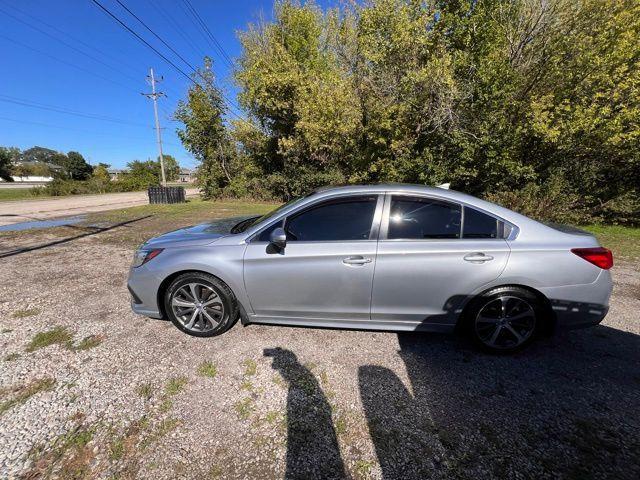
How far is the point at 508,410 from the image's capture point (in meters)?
2.26

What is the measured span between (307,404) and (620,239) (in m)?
9.92

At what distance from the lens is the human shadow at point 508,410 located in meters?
1.85

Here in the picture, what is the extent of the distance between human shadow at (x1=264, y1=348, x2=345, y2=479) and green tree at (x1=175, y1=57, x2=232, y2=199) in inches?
A: 812

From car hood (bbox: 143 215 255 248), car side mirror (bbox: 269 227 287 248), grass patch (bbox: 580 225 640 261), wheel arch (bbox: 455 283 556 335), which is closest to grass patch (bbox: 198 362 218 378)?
car hood (bbox: 143 215 255 248)

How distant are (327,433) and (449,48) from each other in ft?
46.0

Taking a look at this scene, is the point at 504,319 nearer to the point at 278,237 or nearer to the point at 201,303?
the point at 278,237

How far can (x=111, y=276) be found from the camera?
16.3ft

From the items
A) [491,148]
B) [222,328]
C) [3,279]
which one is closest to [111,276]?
[3,279]

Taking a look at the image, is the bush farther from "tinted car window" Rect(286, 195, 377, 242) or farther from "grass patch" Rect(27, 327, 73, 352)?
"grass patch" Rect(27, 327, 73, 352)

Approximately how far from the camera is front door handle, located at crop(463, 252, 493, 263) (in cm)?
265

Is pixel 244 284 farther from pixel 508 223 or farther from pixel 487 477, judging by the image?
pixel 508 223

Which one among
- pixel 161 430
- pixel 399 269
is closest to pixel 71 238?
pixel 161 430

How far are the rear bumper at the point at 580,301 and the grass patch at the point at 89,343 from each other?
4386 mm

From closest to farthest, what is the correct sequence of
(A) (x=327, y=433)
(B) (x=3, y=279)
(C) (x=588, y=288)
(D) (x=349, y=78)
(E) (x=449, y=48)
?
(A) (x=327, y=433)
(C) (x=588, y=288)
(B) (x=3, y=279)
(E) (x=449, y=48)
(D) (x=349, y=78)
